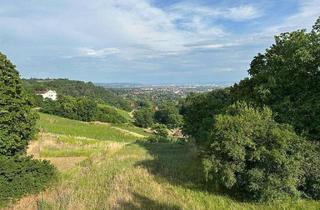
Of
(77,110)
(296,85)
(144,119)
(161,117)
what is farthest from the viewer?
(161,117)

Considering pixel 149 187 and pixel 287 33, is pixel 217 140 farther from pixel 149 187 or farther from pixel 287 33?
pixel 287 33

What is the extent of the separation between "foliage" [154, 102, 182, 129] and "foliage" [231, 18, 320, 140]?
77.5 m

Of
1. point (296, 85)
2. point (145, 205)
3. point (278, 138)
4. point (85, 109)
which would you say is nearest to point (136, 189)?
point (145, 205)

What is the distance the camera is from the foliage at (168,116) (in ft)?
310

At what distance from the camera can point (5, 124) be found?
1752 cm

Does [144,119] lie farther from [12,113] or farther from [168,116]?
[12,113]

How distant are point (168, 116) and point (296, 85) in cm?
8444

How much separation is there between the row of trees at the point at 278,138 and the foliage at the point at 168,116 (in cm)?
7838

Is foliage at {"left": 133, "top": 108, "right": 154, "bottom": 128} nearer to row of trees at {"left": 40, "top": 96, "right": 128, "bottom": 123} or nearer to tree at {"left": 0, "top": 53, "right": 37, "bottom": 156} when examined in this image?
row of trees at {"left": 40, "top": 96, "right": 128, "bottom": 123}

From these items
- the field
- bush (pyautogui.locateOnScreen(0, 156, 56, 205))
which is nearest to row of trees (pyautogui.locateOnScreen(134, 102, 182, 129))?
the field

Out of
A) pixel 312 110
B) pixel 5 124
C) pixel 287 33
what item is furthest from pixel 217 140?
pixel 5 124

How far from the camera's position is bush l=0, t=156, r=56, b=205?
13500 millimetres

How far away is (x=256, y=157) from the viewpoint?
12.1 metres

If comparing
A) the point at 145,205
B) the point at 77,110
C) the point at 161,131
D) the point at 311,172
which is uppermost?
the point at 311,172
